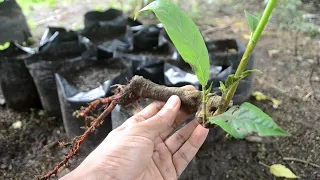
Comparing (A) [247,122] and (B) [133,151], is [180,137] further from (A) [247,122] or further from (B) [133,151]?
(A) [247,122]

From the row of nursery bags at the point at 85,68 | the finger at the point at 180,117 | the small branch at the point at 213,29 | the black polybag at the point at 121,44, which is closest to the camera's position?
the finger at the point at 180,117

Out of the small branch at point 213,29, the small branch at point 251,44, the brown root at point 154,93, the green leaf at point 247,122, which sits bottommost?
the small branch at point 213,29

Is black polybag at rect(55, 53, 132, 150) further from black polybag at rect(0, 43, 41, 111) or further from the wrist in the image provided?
the wrist

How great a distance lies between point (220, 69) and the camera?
67.9 inches

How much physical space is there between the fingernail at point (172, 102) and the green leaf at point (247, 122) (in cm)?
24

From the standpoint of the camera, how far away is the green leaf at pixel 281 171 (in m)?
1.53

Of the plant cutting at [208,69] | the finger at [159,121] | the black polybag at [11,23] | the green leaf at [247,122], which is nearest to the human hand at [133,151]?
the finger at [159,121]

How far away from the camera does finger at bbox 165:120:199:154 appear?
1212mm

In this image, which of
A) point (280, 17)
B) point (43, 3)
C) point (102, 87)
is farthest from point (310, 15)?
point (43, 3)

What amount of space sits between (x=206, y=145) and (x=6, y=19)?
62.6 inches

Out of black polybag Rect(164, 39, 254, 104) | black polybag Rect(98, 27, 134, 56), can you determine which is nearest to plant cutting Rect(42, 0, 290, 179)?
black polybag Rect(164, 39, 254, 104)

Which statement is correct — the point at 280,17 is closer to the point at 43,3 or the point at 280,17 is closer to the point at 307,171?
the point at 307,171

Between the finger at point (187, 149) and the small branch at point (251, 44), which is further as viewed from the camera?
the finger at point (187, 149)

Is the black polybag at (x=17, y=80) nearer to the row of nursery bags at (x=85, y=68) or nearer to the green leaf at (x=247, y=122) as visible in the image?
the row of nursery bags at (x=85, y=68)
